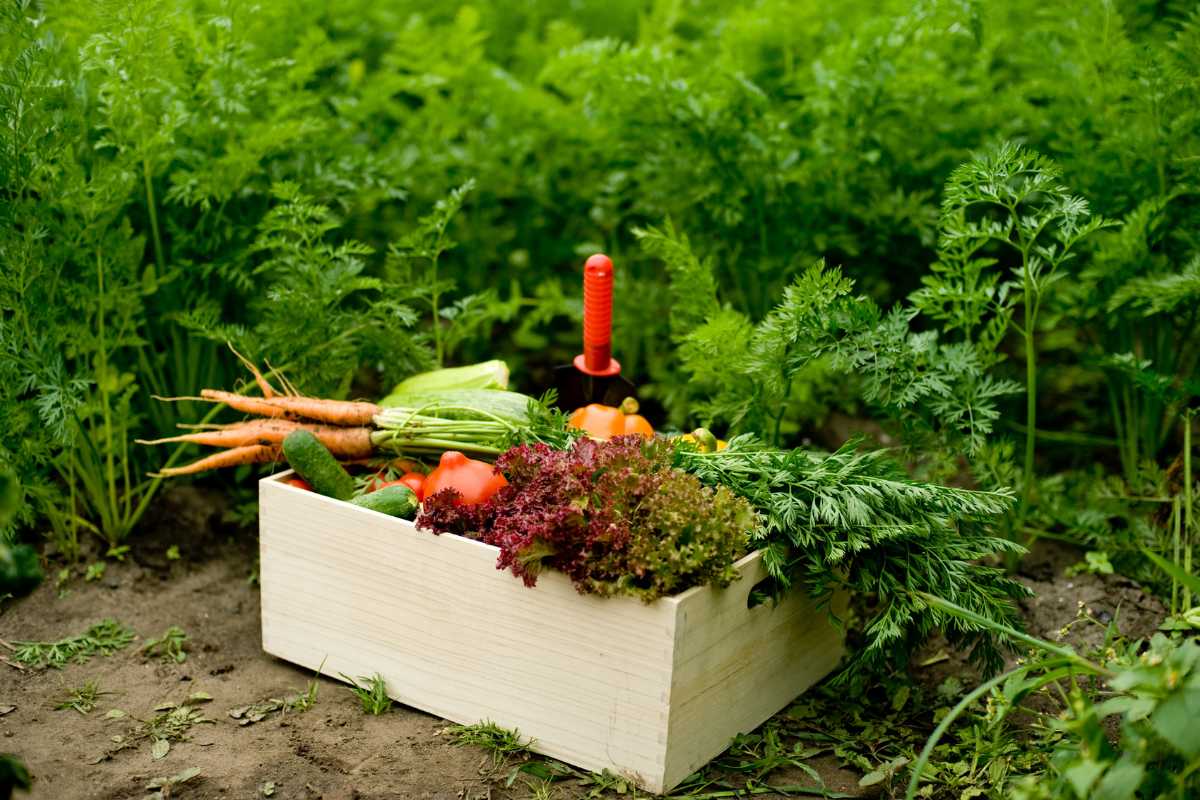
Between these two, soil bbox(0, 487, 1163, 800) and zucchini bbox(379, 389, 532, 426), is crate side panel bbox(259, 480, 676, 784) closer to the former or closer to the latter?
soil bbox(0, 487, 1163, 800)

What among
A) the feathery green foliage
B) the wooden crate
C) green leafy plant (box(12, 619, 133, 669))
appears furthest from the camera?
green leafy plant (box(12, 619, 133, 669))

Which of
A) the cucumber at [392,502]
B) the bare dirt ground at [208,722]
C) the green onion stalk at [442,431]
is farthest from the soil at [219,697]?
the green onion stalk at [442,431]

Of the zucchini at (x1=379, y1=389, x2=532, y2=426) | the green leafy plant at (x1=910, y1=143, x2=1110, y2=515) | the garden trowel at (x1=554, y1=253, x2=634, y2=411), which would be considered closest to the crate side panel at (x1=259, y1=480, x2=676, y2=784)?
the zucchini at (x1=379, y1=389, x2=532, y2=426)

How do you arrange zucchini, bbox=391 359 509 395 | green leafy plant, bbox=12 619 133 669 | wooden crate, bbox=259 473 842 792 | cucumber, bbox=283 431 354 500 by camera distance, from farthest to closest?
1. zucchini, bbox=391 359 509 395
2. green leafy plant, bbox=12 619 133 669
3. cucumber, bbox=283 431 354 500
4. wooden crate, bbox=259 473 842 792

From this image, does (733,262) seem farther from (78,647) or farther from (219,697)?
(78,647)

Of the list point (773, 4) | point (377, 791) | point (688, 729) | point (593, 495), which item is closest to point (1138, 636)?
point (688, 729)

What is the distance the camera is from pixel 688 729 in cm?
263

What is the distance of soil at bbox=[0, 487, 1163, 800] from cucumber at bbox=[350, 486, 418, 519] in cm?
50

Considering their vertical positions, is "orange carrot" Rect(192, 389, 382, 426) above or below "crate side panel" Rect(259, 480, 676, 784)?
above

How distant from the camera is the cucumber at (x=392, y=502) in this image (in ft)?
9.53

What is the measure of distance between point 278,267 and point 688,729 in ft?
5.72

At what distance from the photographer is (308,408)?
10.7ft

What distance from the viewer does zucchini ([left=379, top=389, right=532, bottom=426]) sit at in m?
3.13

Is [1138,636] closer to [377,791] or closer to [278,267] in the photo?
[377,791]
